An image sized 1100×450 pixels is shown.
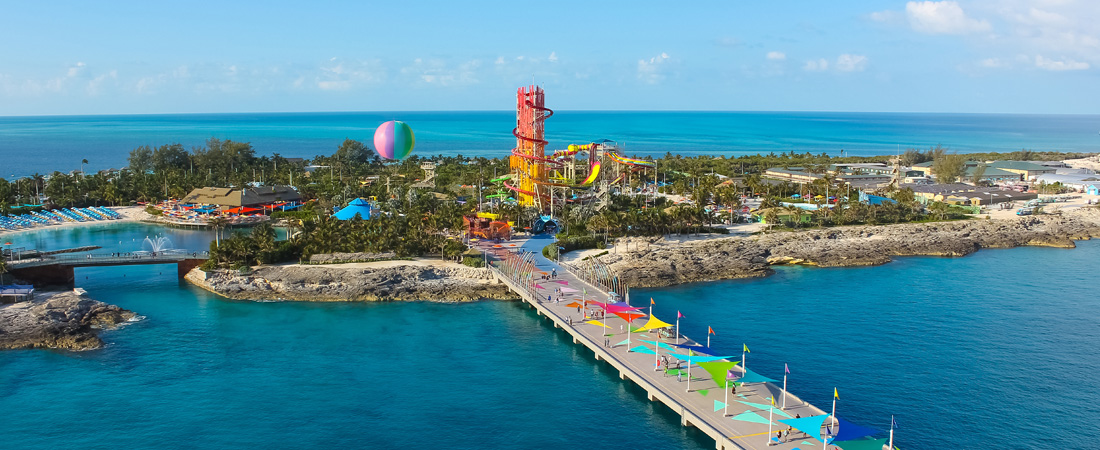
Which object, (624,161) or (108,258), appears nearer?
(108,258)

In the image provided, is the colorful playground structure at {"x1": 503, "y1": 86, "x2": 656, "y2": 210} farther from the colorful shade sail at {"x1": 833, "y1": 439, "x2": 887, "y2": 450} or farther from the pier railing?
the colorful shade sail at {"x1": 833, "y1": 439, "x2": 887, "y2": 450}

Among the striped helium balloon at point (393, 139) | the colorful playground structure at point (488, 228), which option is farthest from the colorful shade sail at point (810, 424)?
the striped helium balloon at point (393, 139)

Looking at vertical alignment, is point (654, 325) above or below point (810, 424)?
above

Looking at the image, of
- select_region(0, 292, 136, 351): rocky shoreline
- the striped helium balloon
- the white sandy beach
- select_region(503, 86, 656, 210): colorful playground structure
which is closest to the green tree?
the white sandy beach

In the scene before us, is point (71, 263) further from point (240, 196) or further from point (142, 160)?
point (142, 160)

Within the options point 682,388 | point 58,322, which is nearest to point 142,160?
point 58,322

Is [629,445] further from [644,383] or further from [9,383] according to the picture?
[9,383]
